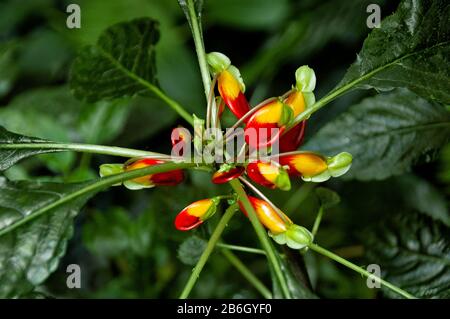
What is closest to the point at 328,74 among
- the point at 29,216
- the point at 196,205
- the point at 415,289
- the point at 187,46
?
the point at 187,46

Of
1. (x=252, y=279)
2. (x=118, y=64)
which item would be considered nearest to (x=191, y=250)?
(x=252, y=279)

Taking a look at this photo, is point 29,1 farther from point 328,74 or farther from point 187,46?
point 328,74

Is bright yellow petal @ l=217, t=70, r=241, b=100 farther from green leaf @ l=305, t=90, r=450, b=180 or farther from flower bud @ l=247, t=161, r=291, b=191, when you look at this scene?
green leaf @ l=305, t=90, r=450, b=180

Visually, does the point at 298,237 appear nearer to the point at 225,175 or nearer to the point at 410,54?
the point at 225,175

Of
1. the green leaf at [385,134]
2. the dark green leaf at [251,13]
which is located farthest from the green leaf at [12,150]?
the dark green leaf at [251,13]

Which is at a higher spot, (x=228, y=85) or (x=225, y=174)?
(x=228, y=85)

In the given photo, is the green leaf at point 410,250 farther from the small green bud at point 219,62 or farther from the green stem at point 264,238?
the small green bud at point 219,62

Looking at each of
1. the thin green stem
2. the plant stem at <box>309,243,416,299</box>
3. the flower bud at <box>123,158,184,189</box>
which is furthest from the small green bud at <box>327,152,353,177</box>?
the thin green stem
